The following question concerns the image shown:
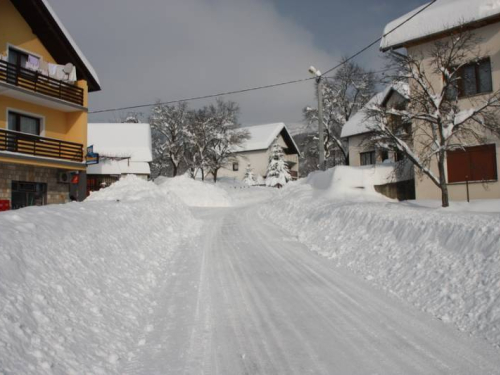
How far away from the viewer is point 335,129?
39781 mm

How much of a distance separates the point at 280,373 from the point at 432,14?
720 inches

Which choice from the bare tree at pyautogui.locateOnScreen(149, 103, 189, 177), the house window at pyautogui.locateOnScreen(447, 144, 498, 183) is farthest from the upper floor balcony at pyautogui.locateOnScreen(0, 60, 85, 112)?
the bare tree at pyautogui.locateOnScreen(149, 103, 189, 177)

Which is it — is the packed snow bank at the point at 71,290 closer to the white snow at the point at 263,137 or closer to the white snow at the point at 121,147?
the white snow at the point at 121,147

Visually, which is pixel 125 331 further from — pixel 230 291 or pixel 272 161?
pixel 272 161

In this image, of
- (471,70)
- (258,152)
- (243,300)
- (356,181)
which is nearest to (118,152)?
(258,152)

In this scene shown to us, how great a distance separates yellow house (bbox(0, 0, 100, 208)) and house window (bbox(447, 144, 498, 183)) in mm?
19281

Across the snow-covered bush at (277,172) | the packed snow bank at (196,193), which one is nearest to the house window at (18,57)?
the packed snow bank at (196,193)

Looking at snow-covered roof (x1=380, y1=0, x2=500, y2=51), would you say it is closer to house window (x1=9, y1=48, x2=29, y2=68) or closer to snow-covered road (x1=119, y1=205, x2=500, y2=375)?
snow-covered road (x1=119, y1=205, x2=500, y2=375)

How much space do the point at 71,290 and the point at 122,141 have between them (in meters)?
34.4

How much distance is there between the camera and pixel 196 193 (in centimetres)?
2775

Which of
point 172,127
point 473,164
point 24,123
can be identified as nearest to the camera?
point 473,164

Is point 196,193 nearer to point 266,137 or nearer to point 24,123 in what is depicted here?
point 24,123

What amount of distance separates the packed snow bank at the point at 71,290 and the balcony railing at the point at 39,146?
35.4ft

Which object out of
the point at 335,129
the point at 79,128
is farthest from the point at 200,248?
the point at 335,129
